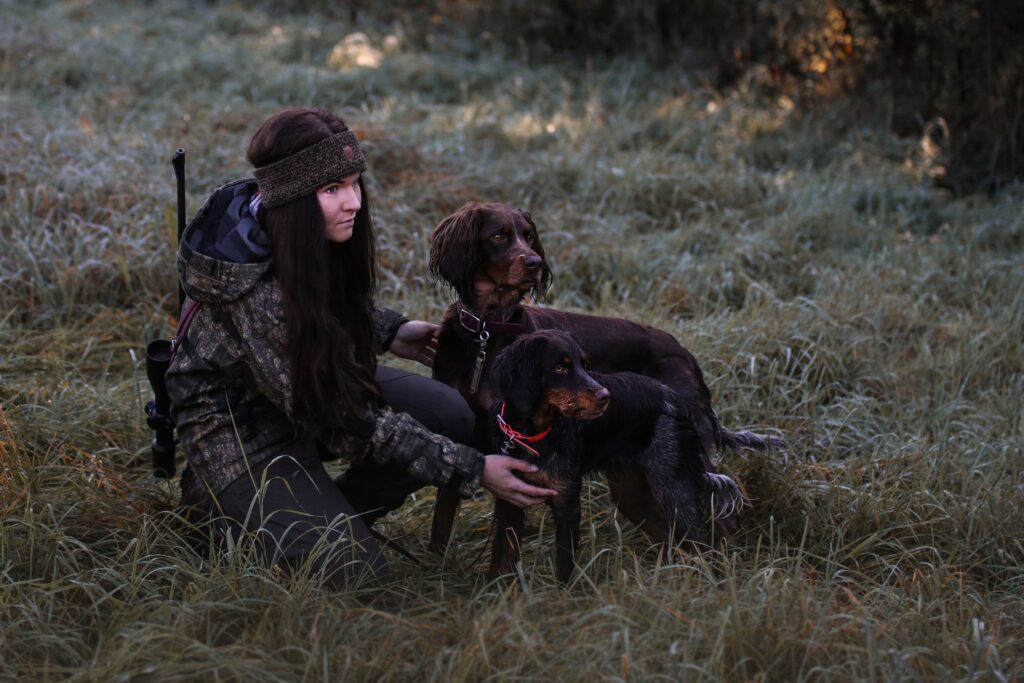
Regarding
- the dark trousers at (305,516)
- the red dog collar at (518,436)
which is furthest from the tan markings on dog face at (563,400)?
the dark trousers at (305,516)

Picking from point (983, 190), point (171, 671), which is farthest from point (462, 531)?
point (983, 190)

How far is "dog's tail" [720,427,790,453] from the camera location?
144 inches

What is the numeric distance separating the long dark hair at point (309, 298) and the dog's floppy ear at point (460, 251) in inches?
24.4

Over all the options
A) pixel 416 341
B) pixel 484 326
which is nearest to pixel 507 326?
pixel 484 326

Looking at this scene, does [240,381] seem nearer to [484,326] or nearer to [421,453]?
[421,453]

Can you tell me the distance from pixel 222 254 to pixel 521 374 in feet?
3.03

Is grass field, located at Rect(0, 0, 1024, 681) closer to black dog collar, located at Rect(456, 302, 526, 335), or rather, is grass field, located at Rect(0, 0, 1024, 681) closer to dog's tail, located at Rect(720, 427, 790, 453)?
dog's tail, located at Rect(720, 427, 790, 453)

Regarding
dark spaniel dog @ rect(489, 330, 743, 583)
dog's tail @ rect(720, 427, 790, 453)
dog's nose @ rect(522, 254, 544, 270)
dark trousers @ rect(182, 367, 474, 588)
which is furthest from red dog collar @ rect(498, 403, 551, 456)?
dog's tail @ rect(720, 427, 790, 453)

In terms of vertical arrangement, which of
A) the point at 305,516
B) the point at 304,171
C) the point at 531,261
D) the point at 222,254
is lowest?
the point at 305,516

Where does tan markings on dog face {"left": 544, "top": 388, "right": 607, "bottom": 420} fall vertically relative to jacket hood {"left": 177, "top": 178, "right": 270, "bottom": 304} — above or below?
below

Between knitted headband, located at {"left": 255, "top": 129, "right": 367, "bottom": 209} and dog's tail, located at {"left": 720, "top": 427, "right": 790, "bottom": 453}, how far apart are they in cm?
169

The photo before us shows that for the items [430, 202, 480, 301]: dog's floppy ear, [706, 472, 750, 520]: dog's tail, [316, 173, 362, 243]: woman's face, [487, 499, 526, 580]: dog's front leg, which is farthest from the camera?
[430, 202, 480, 301]: dog's floppy ear

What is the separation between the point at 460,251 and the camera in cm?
354

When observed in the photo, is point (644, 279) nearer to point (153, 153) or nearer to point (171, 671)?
point (153, 153)
